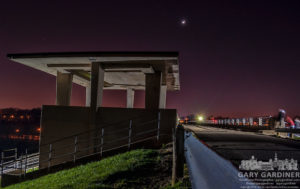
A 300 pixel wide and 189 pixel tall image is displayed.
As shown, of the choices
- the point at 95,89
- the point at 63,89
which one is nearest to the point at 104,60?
the point at 95,89

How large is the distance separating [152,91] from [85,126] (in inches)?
188

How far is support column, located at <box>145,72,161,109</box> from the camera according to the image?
14.1 metres

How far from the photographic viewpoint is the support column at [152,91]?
1405 centimetres

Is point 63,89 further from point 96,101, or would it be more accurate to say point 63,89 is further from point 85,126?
point 85,126

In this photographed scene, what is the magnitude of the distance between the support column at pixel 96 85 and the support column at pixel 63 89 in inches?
175

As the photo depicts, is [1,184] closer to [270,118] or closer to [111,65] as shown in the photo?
[111,65]

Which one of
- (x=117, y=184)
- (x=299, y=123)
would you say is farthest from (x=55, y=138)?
(x=299, y=123)

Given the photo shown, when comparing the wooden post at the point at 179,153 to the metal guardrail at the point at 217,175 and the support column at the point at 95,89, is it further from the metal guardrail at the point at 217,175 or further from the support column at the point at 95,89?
the support column at the point at 95,89

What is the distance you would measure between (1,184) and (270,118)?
18.8m

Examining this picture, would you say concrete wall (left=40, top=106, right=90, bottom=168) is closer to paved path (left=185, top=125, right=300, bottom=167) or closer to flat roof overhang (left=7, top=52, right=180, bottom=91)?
flat roof overhang (left=7, top=52, right=180, bottom=91)

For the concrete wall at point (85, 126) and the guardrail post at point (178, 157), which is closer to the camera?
the guardrail post at point (178, 157)

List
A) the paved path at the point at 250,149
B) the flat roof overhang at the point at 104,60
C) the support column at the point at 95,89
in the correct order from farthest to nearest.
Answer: the support column at the point at 95,89
the flat roof overhang at the point at 104,60
the paved path at the point at 250,149

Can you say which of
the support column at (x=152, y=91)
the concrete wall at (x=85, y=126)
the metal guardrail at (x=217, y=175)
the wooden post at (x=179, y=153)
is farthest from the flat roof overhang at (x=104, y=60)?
the metal guardrail at (x=217, y=175)

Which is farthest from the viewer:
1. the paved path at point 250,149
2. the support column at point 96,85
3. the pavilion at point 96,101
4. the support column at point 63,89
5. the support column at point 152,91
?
the support column at point 63,89
